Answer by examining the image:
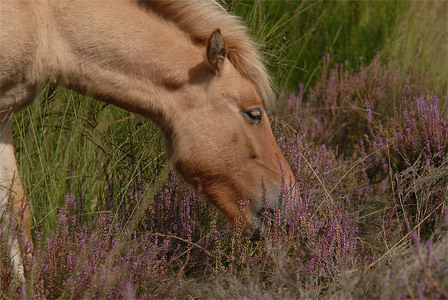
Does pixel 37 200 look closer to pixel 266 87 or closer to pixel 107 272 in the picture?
pixel 107 272

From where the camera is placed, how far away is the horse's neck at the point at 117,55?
2.76 m

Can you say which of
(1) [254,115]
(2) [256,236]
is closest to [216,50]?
(1) [254,115]

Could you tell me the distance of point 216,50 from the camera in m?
2.79

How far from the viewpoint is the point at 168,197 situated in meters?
3.13

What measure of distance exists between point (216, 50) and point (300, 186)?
96 cm

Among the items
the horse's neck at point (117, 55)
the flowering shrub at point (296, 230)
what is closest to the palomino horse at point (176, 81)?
the horse's neck at point (117, 55)

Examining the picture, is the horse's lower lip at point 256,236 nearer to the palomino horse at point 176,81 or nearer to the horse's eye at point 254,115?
the palomino horse at point 176,81

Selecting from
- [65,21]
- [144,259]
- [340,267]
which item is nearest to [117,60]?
[65,21]

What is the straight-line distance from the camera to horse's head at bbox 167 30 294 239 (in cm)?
287

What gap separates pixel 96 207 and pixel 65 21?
117cm

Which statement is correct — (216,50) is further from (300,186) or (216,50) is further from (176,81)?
(300,186)

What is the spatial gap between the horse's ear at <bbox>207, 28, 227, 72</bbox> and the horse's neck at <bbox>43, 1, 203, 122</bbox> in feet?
0.30

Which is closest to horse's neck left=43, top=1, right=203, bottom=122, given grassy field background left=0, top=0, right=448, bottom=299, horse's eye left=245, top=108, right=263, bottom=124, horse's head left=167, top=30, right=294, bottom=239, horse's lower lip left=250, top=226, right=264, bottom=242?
horse's head left=167, top=30, right=294, bottom=239

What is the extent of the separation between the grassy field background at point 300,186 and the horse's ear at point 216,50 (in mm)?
655
